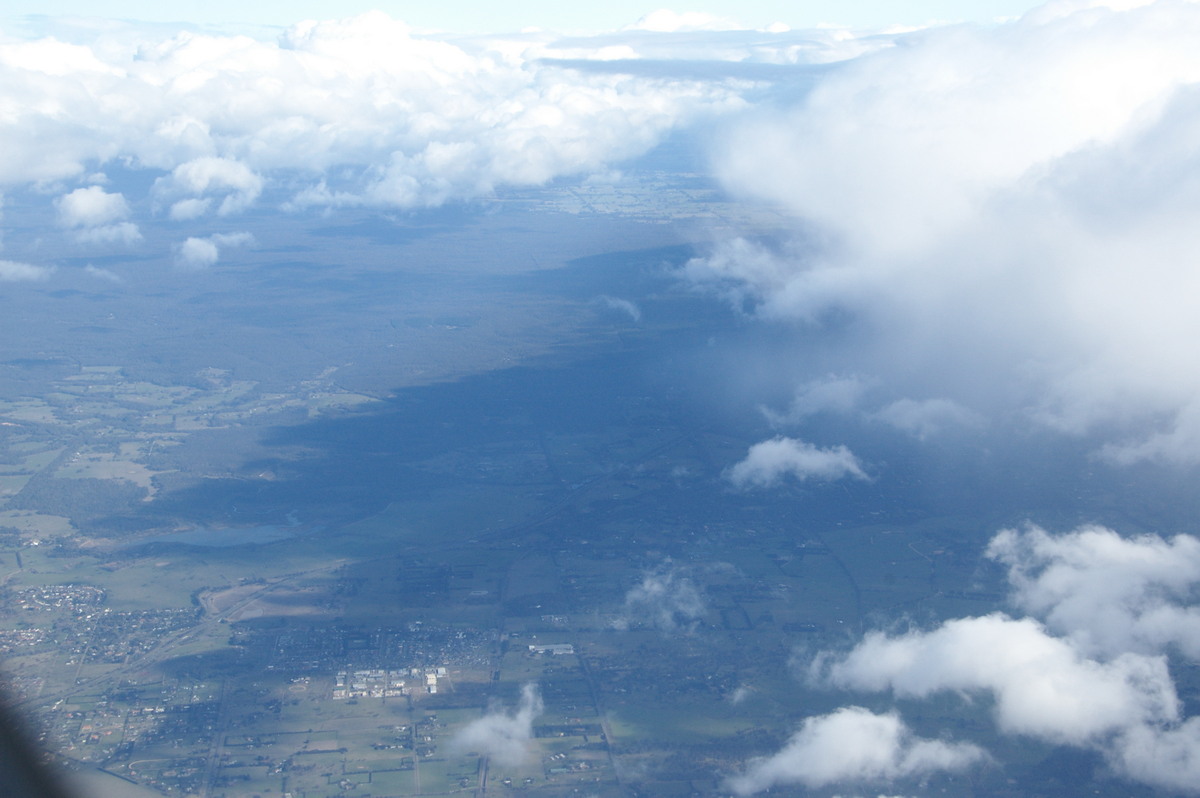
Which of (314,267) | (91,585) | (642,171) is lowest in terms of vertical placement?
(91,585)

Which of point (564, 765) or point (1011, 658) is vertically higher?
point (1011, 658)

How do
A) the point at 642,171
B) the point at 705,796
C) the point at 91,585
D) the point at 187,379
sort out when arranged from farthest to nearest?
the point at 642,171, the point at 187,379, the point at 91,585, the point at 705,796

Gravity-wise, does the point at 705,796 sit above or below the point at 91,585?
below

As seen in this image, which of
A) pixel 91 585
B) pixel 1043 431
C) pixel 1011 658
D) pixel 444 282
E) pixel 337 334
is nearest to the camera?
pixel 1011 658

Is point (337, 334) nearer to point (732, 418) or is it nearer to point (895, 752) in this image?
point (732, 418)

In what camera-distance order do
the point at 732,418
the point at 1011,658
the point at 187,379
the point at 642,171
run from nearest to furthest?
the point at 1011,658 < the point at 732,418 < the point at 187,379 < the point at 642,171

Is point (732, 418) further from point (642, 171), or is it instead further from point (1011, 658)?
point (642, 171)

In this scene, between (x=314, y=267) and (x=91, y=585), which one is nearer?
(x=91, y=585)

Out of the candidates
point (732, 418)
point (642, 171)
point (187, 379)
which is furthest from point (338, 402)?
point (642, 171)

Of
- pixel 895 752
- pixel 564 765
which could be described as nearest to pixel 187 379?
pixel 564 765
